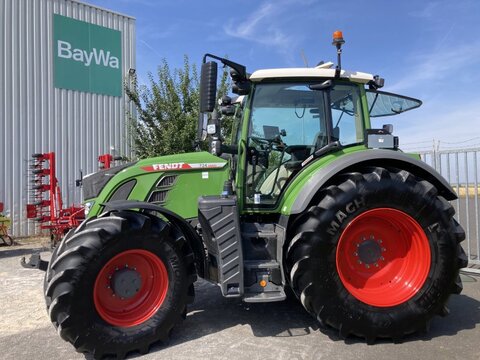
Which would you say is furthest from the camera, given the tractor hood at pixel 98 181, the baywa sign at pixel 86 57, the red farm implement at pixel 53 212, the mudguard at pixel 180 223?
the baywa sign at pixel 86 57

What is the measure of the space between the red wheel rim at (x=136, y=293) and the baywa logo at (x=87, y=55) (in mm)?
10429

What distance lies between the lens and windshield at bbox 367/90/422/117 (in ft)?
15.5

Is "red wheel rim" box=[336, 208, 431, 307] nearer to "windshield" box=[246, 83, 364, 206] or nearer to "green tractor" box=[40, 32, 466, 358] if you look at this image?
"green tractor" box=[40, 32, 466, 358]

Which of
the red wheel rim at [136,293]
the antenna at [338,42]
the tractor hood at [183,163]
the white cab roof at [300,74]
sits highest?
the antenna at [338,42]

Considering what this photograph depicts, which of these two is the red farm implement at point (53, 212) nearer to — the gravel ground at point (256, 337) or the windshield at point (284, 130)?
the gravel ground at point (256, 337)

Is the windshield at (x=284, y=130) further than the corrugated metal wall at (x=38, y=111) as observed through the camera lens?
Result: No

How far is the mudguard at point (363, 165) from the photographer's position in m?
3.82

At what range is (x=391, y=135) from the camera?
4.43 meters

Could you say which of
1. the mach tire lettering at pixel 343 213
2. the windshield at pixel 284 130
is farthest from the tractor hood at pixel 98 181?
the mach tire lettering at pixel 343 213

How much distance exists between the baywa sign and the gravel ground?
8836mm

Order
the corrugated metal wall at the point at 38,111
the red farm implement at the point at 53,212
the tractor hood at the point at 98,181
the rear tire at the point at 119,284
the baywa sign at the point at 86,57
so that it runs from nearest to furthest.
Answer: the rear tire at the point at 119,284, the tractor hood at the point at 98,181, the red farm implement at the point at 53,212, the corrugated metal wall at the point at 38,111, the baywa sign at the point at 86,57

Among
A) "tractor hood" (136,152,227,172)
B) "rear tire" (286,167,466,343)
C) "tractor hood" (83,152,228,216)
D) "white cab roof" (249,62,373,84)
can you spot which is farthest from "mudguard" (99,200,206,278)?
"white cab roof" (249,62,373,84)

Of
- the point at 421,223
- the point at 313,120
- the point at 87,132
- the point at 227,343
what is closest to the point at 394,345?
the point at 421,223

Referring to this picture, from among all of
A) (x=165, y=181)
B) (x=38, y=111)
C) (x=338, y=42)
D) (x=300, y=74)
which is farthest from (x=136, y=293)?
(x=38, y=111)
